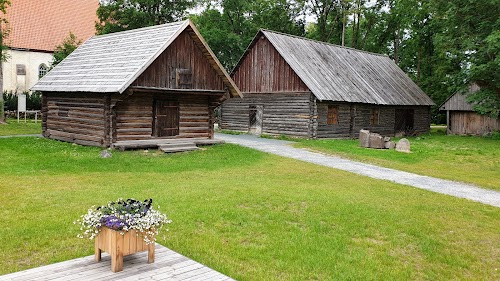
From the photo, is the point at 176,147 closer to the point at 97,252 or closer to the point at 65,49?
the point at 97,252

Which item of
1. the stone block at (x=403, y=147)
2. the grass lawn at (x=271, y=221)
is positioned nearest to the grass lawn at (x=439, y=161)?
the stone block at (x=403, y=147)

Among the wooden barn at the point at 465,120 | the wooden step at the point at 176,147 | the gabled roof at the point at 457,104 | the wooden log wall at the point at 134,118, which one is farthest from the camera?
the gabled roof at the point at 457,104

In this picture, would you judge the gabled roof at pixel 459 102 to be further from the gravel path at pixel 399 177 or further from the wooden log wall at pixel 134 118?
the wooden log wall at pixel 134 118

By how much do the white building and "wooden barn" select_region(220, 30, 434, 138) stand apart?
22.0 meters

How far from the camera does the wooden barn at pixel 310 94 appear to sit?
90.2 ft

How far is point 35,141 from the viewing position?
21.2 meters

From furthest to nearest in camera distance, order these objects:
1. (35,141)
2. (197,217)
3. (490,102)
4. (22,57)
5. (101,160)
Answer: (22,57)
(490,102)
(35,141)
(101,160)
(197,217)

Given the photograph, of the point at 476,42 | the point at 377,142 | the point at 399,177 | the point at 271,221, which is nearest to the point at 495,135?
the point at 476,42

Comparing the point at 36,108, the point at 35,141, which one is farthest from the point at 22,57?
the point at 35,141

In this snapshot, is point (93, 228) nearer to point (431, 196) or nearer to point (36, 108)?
point (431, 196)

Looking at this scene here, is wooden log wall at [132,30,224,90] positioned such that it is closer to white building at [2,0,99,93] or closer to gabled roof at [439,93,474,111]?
gabled roof at [439,93,474,111]

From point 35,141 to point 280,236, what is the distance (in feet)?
56.4

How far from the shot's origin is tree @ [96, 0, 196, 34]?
41.7m

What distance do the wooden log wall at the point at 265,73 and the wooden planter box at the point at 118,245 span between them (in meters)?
21.9
